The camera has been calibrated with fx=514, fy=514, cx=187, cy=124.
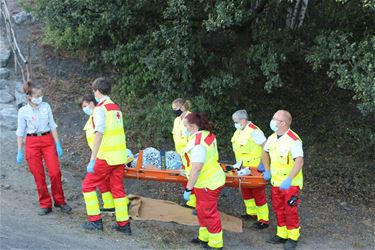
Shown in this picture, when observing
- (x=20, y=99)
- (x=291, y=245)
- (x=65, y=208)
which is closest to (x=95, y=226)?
(x=65, y=208)

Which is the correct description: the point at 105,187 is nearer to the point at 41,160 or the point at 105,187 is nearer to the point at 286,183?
the point at 41,160

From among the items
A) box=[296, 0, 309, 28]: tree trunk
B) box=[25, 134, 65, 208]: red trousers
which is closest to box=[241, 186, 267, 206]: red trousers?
box=[25, 134, 65, 208]: red trousers

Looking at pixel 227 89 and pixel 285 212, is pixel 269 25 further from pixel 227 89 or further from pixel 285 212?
pixel 285 212

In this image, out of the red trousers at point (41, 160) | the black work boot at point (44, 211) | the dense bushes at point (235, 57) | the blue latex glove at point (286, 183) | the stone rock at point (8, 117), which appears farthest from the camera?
the stone rock at point (8, 117)

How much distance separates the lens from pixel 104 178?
20.0 feet

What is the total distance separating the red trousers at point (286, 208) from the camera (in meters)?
6.16

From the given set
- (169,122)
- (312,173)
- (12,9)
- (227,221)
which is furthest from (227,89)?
(12,9)

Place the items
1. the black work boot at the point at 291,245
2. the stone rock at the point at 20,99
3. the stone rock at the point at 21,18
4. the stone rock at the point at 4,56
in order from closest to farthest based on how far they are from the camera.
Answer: the black work boot at the point at 291,245
the stone rock at the point at 20,99
the stone rock at the point at 4,56
the stone rock at the point at 21,18

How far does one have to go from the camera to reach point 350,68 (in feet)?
23.4

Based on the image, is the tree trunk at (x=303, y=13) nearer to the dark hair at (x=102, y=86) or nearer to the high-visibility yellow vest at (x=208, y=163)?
the high-visibility yellow vest at (x=208, y=163)

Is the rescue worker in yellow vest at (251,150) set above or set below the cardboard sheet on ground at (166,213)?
above

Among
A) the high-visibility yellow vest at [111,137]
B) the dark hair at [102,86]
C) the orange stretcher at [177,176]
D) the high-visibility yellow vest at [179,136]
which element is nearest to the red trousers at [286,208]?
the orange stretcher at [177,176]

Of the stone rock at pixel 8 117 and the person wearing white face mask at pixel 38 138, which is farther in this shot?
the stone rock at pixel 8 117

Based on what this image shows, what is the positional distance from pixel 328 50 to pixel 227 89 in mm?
2193
